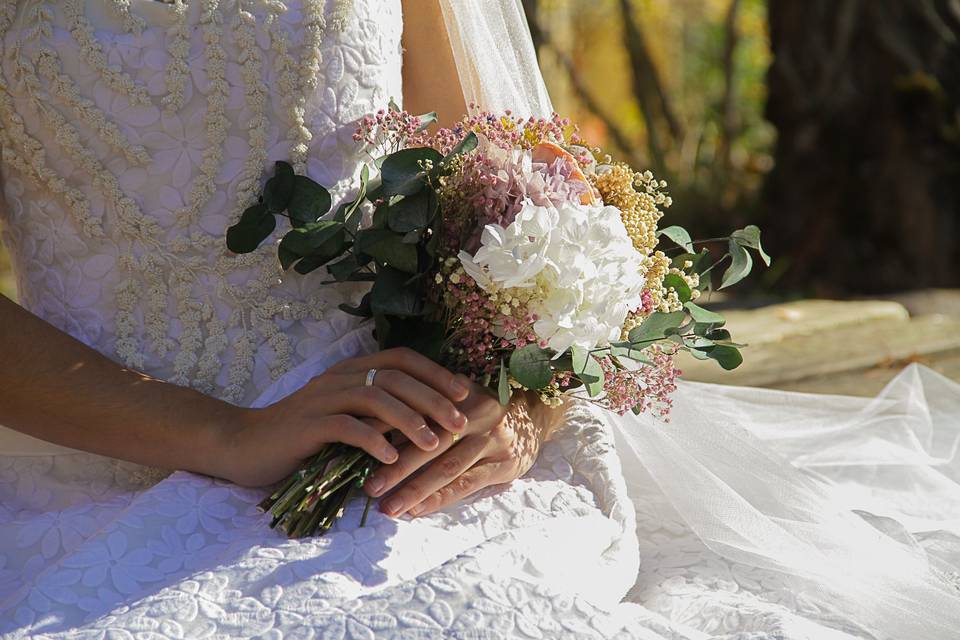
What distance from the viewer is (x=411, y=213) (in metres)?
1.48

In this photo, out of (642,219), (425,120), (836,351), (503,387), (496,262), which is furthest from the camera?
(836,351)

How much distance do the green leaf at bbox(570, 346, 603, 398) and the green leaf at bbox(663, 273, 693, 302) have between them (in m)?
0.25

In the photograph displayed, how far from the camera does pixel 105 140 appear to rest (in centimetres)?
160

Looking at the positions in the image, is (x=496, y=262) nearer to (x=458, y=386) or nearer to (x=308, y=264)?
(x=458, y=386)

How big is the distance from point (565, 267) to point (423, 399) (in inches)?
10.8

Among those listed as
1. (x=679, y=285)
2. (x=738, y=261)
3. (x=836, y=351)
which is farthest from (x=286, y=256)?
(x=836, y=351)

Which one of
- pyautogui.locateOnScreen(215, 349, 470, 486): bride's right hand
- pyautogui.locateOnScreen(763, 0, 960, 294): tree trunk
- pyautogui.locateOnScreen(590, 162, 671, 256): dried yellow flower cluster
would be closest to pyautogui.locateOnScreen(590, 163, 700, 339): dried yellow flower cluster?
pyautogui.locateOnScreen(590, 162, 671, 256): dried yellow flower cluster

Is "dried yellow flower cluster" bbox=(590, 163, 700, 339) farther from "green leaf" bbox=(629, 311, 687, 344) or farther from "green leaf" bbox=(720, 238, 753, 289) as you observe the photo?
"green leaf" bbox=(720, 238, 753, 289)

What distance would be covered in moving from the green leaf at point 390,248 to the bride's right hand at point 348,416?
0.43 feet

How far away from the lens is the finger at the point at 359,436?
1407 mm

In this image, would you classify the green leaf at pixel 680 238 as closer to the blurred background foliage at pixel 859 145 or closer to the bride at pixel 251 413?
the bride at pixel 251 413

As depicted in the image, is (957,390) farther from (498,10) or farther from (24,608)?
(24,608)

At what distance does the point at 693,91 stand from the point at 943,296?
22.9 ft

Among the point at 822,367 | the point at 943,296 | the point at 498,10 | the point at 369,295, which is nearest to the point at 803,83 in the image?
the point at 943,296
